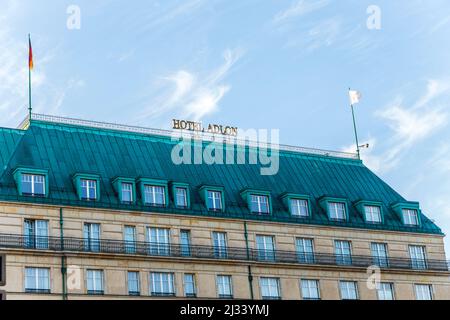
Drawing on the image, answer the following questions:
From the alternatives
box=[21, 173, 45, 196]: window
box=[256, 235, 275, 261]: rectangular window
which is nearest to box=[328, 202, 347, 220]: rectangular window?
box=[256, 235, 275, 261]: rectangular window

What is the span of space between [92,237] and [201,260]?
27.5 feet

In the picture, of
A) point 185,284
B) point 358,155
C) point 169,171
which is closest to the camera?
point 185,284

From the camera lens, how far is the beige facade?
5922cm

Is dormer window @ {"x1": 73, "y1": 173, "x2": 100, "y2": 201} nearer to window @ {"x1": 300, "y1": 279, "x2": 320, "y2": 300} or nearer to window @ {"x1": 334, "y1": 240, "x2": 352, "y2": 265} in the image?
window @ {"x1": 300, "y1": 279, "x2": 320, "y2": 300}

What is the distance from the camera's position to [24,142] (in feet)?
214

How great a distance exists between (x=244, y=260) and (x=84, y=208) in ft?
42.4

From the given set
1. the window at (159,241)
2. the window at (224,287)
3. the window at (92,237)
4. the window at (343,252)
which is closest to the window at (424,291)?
the window at (343,252)

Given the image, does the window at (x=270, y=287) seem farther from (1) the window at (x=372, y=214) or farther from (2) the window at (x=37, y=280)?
(2) the window at (x=37, y=280)

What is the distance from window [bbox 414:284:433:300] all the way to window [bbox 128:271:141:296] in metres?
24.5

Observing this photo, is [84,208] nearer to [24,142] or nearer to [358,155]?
[24,142]

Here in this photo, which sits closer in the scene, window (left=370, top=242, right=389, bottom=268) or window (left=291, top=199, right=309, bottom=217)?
window (left=291, top=199, right=309, bottom=217)

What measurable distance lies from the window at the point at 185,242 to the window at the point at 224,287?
302 cm

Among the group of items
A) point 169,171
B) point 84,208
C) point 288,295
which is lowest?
point 288,295

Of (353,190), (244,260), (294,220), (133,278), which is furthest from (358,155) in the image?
(133,278)
